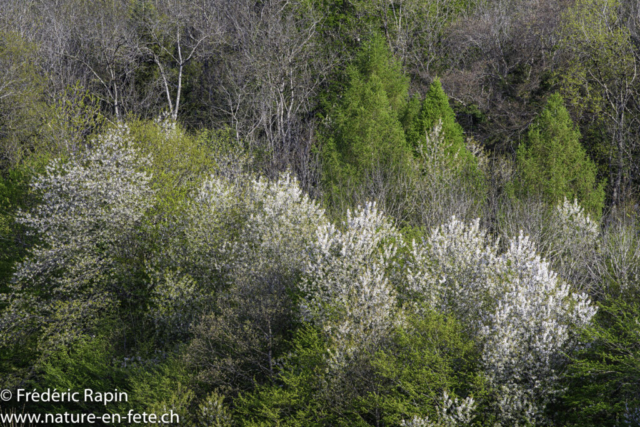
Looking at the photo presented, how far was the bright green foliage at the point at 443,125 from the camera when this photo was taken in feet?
62.3

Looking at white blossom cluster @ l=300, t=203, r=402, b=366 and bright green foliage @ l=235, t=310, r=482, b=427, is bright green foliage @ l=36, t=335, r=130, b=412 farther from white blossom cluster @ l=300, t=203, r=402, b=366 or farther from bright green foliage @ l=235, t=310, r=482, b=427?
white blossom cluster @ l=300, t=203, r=402, b=366

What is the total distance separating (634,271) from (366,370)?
22.5 feet

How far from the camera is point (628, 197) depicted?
72.1 ft

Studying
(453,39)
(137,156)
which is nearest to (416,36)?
(453,39)

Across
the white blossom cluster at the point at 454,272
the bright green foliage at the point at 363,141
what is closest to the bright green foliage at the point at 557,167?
the bright green foliage at the point at 363,141

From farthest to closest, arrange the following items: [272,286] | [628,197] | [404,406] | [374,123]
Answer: [628,197] < [374,123] < [272,286] < [404,406]

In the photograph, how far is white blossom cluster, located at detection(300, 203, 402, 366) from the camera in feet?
30.6

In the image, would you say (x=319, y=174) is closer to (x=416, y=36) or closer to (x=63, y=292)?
(x=63, y=292)

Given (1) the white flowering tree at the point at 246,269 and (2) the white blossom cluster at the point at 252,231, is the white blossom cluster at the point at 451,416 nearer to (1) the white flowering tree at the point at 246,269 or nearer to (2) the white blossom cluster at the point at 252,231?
(1) the white flowering tree at the point at 246,269

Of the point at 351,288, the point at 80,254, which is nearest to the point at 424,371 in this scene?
the point at 351,288

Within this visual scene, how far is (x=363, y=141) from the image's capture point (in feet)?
65.9

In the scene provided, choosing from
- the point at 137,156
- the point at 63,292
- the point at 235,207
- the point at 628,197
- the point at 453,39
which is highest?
the point at 453,39

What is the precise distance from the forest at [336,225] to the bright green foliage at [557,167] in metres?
0.07

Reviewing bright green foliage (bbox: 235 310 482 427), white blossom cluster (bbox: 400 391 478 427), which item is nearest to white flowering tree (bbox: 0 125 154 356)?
bright green foliage (bbox: 235 310 482 427)
